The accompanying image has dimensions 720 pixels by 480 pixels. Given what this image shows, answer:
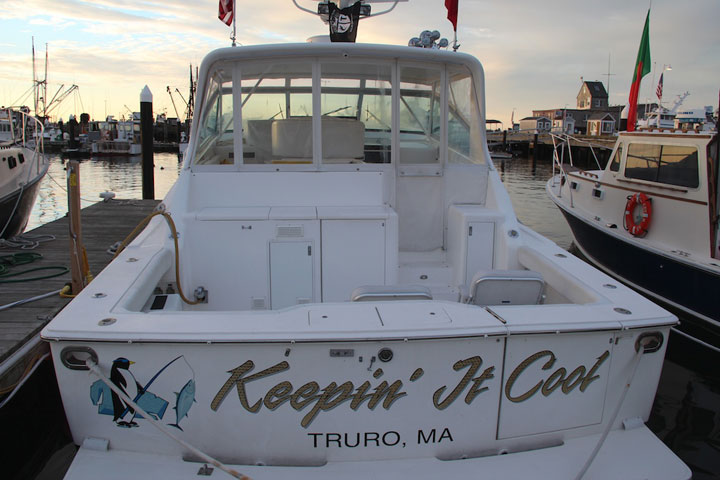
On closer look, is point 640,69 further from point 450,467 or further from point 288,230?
point 450,467

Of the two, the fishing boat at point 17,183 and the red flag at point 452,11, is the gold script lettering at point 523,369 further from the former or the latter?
the fishing boat at point 17,183

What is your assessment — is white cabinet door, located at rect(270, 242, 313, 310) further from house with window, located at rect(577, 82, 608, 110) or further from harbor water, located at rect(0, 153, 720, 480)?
house with window, located at rect(577, 82, 608, 110)

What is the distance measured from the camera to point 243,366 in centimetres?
216

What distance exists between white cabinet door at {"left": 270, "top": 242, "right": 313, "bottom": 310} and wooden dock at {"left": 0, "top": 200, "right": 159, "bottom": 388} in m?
1.71

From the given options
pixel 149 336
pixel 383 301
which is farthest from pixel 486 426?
pixel 149 336

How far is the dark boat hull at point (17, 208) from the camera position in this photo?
776 centimetres

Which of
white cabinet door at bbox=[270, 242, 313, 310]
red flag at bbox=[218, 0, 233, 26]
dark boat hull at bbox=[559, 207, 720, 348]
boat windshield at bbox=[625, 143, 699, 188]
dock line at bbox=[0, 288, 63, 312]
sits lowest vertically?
dark boat hull at bbox=[559, 207, 720, 348]

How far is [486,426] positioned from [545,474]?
0.30 meters

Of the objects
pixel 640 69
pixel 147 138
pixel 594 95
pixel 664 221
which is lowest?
pixel 664 221

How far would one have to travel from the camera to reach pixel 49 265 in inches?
221

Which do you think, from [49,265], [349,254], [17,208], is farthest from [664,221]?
[17,208]

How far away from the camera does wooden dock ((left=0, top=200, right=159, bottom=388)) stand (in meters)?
3.53

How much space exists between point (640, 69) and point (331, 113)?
903 centimetres

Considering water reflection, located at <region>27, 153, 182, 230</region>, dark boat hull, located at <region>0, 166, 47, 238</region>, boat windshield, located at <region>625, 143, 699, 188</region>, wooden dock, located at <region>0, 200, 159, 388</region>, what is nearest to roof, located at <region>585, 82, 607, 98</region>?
water reflection, located at <region>27, 153, 182, 230</region>
